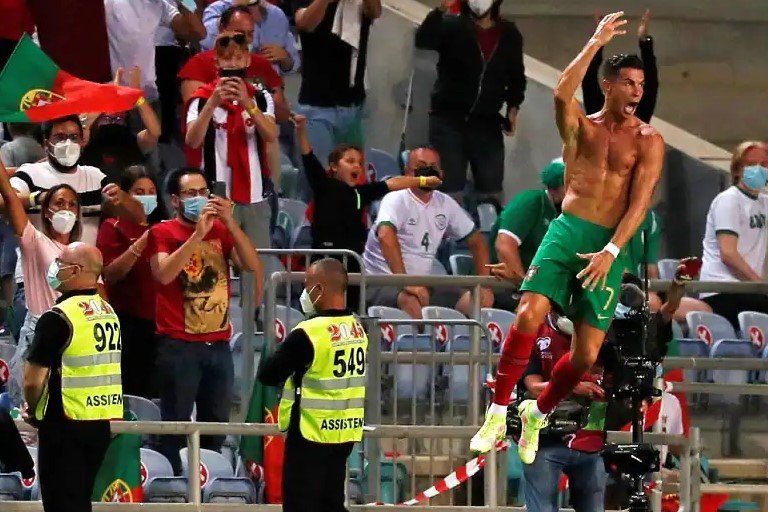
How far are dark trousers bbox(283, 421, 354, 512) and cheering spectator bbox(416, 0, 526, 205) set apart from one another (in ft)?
15.3

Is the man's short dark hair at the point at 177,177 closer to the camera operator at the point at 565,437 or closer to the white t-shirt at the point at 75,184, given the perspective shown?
the white t-shirt at the point at 75,184

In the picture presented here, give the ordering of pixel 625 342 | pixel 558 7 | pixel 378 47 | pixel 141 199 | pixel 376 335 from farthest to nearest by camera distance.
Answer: pixel 558 7
pixel 378 47
pixel 141 199
pixel 376 335
pixel 625 342

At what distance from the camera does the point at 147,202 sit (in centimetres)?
1212

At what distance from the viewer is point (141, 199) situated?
12.1 metres

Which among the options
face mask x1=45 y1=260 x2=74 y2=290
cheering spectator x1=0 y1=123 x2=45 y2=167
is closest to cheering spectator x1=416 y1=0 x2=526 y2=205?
cheering spectator x1=0 y1=123 x2=45 y2=167

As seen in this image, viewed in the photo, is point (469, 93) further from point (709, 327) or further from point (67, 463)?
point (67, 463)

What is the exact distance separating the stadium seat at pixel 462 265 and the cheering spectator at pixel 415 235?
25 centimetres

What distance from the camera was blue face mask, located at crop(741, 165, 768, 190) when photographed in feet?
46.2

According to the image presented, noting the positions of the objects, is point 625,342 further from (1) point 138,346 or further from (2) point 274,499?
(1) point 138,346

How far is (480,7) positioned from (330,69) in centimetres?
124

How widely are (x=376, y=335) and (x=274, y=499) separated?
44.2 inches

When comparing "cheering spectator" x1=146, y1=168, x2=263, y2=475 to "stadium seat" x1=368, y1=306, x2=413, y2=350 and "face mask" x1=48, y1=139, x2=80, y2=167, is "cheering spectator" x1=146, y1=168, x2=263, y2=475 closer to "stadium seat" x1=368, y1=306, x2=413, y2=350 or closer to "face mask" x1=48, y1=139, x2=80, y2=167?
"face mask" x1=48, y1=139, x2=80, y2=167

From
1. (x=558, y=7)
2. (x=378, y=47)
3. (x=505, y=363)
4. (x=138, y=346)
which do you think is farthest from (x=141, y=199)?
(x=558, y=7)

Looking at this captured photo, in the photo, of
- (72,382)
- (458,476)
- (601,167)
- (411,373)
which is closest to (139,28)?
(411,373)
